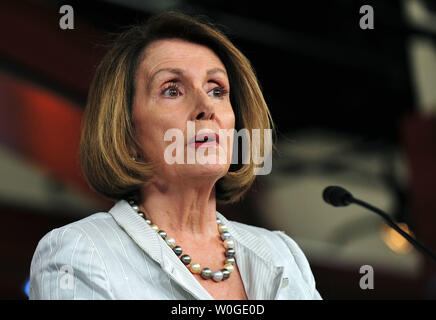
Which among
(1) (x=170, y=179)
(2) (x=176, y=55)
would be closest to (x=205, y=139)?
(1) (x=170, y=179)

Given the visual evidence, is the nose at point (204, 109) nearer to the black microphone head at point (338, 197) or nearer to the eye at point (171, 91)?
the eye at point (171, 91)

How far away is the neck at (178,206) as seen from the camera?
4.65 ft

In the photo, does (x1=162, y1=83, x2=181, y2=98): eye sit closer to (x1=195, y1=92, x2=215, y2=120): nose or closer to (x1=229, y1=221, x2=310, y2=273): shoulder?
(x1=195, y1=92, x2=215, y2=120): nose

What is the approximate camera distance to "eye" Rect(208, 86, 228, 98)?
1.48 m

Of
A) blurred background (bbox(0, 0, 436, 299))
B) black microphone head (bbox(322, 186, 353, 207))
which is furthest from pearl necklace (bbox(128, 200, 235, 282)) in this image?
blurred background (bbox(0, 0, 436, 299))

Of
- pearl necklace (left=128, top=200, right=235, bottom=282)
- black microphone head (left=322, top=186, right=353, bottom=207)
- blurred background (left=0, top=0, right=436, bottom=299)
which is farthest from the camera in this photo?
blurred background (left=0, top=0, right=436, bottom=299)

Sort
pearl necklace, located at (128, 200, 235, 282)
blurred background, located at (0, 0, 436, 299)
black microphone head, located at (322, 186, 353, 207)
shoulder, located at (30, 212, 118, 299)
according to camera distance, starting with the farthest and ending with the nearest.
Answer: blurred background, located at (0, 0, 436, 299) → black microphone head, located at (322, 186, 353, 207) → pearl necklace, located at (128, 200, 235, 282) → shoulder, located at (30, 212, 118, 299)

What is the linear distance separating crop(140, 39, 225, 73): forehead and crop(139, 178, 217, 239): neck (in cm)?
27

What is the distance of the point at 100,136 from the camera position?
1427mm

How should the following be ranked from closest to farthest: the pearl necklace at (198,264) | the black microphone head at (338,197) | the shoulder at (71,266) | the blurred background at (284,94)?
the shoulder at (71,266), the pearl necklace at (198,264), the black microphone head at (338,197), the blurred background at (284,94)

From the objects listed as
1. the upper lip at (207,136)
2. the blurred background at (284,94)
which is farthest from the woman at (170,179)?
the blurred background at (284,94)

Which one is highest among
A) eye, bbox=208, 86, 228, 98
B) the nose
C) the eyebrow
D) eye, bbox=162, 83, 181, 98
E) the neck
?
the eyebrow

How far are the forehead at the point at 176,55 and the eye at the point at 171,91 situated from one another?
0.05 meters
